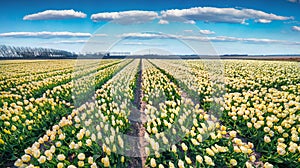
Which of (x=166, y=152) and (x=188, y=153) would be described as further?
(x=188, y=153)

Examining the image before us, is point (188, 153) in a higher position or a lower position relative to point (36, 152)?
lower

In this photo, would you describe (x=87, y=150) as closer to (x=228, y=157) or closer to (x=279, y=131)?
(x=228, y=157)

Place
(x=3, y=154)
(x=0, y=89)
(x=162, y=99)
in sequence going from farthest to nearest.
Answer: (x=0, y=89) → (x=162, y=99) → (x=3, y=154)

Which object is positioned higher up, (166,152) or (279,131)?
(279,131)

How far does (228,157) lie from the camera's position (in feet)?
14.3

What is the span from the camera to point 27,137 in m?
5.72

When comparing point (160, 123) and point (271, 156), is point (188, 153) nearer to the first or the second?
point (160, 123)

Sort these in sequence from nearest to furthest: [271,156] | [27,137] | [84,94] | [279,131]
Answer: [271,156] < [279,131] < [27,137] < [84,94]

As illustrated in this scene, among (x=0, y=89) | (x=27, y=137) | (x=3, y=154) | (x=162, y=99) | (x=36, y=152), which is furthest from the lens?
(x=0, y=89)

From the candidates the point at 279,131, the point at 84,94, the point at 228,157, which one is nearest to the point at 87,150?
the point at 228,157

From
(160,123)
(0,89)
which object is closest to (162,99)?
(160,123)

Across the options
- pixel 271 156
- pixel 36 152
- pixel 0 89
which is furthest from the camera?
pixel 0 89

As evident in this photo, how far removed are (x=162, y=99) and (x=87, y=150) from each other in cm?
512

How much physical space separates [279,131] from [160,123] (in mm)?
2293
